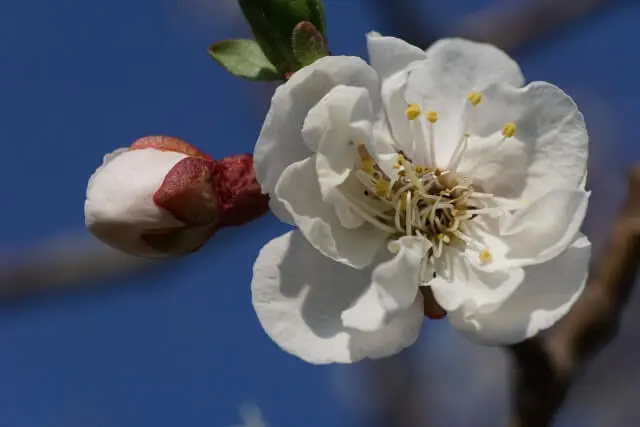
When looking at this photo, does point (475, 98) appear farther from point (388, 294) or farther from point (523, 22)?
point (523, 22)

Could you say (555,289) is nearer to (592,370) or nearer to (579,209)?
(579,209)

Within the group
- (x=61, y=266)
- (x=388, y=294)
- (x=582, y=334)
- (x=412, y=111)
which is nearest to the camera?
(x=388, y=294)

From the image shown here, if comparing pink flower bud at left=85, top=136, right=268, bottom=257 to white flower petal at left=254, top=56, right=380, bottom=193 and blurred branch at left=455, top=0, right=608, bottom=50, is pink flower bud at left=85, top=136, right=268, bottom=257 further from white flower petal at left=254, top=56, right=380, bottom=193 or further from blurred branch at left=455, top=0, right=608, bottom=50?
blurred branch at left=455, top=0, right=608, bottom=50

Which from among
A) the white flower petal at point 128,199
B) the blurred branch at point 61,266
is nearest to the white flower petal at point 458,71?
the white flower petal at point 128,199

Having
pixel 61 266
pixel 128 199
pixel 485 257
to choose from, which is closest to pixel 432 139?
pixel 485 257

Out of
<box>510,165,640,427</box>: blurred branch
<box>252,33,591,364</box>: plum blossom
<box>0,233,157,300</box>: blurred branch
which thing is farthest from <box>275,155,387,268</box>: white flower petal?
<box>0,233,157,300</box>: blurred branch

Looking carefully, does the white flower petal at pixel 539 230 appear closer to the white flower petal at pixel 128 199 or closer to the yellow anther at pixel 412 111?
the yellow anther at pixel 412 111

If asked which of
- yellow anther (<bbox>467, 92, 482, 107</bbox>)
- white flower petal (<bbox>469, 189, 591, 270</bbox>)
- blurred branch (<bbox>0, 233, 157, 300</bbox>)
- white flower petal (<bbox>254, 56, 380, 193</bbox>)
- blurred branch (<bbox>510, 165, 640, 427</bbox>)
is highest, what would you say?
white flower petal (<bbox>254, 56, 380, 193</bbox>)

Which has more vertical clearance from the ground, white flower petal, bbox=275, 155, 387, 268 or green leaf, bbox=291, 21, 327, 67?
green leaf, bbox=291, 21, 327, 67
